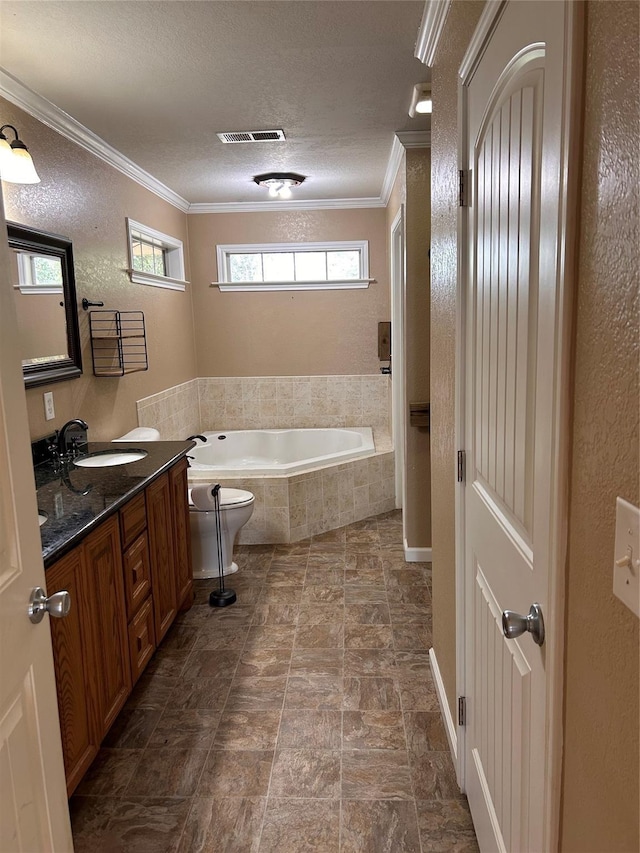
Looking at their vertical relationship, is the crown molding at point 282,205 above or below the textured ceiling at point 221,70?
above

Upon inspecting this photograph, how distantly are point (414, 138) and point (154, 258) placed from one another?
2312 millimetres

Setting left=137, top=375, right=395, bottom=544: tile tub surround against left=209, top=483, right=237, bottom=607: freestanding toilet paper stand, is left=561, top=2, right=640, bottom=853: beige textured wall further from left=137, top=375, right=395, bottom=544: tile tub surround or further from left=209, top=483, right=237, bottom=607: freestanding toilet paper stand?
left=137, top=375, right=395, bottom=544: tile tub surround

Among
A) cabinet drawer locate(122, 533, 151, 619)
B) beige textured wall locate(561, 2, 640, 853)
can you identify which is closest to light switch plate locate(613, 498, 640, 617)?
beige textured wall locate(561, 2, 640, 853)

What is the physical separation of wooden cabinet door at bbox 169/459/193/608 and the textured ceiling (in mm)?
1726

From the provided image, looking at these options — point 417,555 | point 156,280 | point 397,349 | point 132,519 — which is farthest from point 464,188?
point 156,280

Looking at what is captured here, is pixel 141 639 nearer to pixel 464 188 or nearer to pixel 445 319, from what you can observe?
pixel 445 319

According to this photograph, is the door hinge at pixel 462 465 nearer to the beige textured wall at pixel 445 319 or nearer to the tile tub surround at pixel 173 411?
the beige textured wall at pixel 445 319

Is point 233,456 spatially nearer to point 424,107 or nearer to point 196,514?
point 196,514

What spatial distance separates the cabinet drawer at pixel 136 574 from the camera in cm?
228

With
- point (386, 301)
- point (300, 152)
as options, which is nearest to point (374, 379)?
point (386, 301)

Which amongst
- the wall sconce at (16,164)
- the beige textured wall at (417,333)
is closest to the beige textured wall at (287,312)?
the beige textured wall at (417,333)

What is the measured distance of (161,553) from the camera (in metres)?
2.71

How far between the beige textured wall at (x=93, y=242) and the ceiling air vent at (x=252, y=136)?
764 millimetres

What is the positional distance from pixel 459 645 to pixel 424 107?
2387mm
